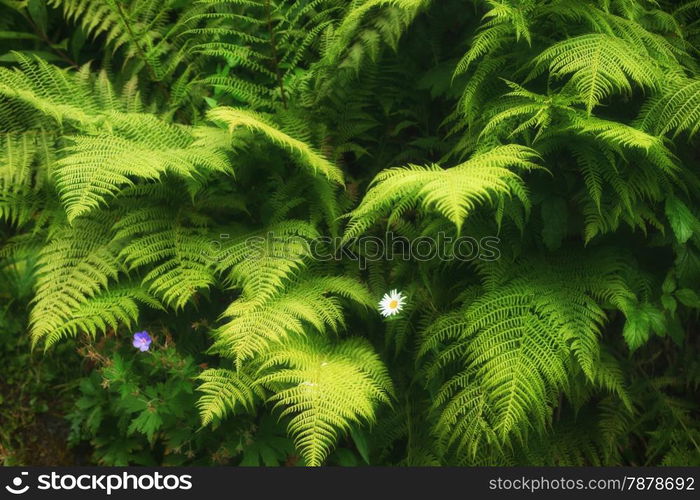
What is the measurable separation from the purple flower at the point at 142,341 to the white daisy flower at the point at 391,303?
0.81m

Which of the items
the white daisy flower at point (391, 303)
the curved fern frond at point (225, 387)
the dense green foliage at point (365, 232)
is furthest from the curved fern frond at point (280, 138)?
the curved fern frond at point (225, 387)

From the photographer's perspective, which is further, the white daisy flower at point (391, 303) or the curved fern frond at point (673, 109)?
the white daisy flower at point (391, 303)

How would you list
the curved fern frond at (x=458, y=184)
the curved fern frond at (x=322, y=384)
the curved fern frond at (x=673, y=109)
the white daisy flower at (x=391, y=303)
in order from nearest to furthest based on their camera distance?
the curved fern frond at (x=458, y=184)
the curved fern frond at (x=322, y=384)
the curved fern frond at (x=673, y=109)
the white daisy flower at (x=391, y=303)

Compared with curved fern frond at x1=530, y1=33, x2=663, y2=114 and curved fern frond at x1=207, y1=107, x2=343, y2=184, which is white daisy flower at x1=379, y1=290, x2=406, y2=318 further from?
curved fern frond at x1=530, y1=33, x2=663, y2=114

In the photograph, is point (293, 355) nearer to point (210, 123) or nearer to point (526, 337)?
point (526, 337)

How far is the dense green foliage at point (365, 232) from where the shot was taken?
188cm

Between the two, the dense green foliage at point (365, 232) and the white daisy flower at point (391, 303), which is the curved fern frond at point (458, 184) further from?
the white daisy flower at point (391, 303)

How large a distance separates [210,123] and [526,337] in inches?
57.7

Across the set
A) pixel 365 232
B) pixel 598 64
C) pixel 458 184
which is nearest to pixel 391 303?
pixel 365 232

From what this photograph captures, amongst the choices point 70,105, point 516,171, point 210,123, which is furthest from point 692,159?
point 70,105

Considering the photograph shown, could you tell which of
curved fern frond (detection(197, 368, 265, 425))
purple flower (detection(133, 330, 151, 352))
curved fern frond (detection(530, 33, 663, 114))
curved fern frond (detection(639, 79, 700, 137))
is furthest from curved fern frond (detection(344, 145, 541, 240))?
purple flower (detection(133, 330, 151, 352))

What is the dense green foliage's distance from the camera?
1.88 meters

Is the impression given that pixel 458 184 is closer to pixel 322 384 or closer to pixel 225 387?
pixel 322 384

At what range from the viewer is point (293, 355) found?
6.27 feet
